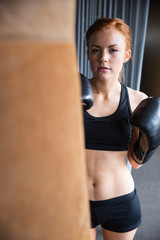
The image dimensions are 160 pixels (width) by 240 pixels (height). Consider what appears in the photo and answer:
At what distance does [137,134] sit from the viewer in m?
1.05

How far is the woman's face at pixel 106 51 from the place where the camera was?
2.85ft

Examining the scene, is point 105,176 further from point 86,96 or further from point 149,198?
point 149,198

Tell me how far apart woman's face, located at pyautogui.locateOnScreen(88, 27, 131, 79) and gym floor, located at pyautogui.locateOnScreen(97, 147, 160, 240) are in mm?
1418

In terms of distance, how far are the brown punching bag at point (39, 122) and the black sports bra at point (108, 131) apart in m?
0.74

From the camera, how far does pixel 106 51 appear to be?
2.88 ft

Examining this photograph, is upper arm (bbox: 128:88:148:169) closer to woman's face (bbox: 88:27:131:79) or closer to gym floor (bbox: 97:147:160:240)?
woman's face (bbox: 88:27:131:79)

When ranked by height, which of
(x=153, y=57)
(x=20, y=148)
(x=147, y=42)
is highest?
(x=20, y=148)

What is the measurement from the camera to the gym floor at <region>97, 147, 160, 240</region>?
170 centimetres

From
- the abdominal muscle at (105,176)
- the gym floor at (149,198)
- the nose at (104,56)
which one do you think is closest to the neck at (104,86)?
the nose at (104,56)

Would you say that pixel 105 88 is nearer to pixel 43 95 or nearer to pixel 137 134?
pixel 137 134

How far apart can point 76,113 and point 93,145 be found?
0.78 meters

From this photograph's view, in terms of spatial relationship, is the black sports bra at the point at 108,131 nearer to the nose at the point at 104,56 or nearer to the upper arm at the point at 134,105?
the upper arm at the point at 134,105

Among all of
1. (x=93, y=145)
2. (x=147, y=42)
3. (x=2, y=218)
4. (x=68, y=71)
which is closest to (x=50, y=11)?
(x=68, y=71)

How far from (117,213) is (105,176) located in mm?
191
